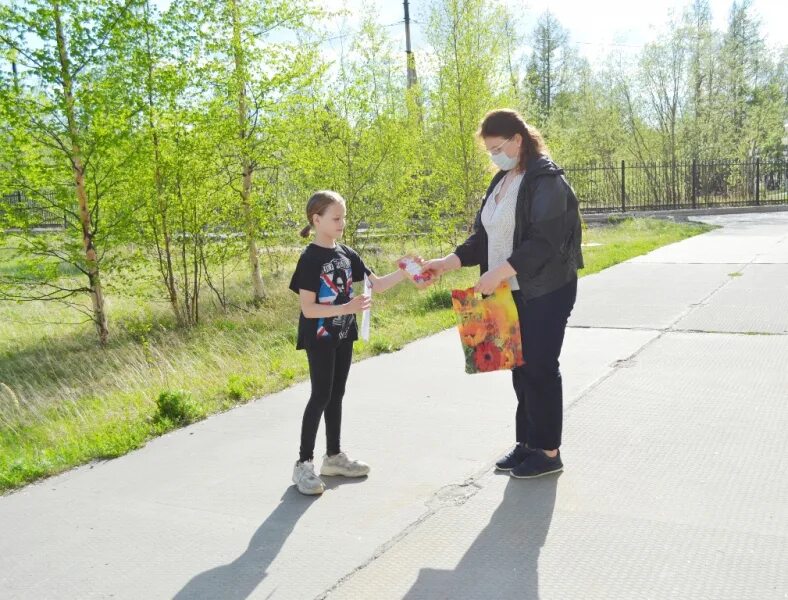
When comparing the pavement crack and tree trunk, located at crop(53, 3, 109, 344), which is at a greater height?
tree trunk, located at crop(53, 3, 109, 344)

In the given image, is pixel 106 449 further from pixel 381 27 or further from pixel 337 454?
pixel 381 27

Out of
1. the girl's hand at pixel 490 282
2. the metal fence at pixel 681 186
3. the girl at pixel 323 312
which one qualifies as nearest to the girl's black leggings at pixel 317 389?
the girl at pixel 323 312

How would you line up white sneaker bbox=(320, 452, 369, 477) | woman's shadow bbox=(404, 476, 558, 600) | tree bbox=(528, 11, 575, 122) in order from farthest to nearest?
tree bbox=(528, 11, 575, 122)
white sneaker bbox=(320, 452, 369, 477)
woman's shadow bbox=(404, 476, 558, 600)

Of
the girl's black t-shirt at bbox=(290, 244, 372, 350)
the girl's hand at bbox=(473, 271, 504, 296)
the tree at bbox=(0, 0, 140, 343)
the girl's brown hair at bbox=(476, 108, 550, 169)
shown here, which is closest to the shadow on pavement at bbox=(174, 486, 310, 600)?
the girl's black t-shirt at bbox=(290, 244, 372, 350)

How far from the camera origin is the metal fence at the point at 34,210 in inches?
396

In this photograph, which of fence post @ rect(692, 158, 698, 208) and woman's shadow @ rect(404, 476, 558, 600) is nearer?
woman's shadow @ rect(404, 476, 558, 600)

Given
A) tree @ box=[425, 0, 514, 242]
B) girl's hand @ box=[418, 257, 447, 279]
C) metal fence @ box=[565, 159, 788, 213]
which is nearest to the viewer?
girl's hand @ box=[418, 257, 447, 279]

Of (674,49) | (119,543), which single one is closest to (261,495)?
(119,543)

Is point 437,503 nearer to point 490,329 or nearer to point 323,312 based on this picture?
point 490,329

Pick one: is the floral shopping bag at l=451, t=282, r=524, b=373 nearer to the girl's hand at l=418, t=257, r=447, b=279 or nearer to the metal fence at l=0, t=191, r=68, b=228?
the girl's hand at l=418, t=257, r=447, b=279

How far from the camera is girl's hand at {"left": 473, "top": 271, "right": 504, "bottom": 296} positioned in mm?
3812

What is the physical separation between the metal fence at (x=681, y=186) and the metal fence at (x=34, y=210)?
19879mm

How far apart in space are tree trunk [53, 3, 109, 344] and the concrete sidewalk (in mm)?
5423

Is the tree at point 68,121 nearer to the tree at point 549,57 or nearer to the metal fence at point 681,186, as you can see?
the metal fence at point 681,186
